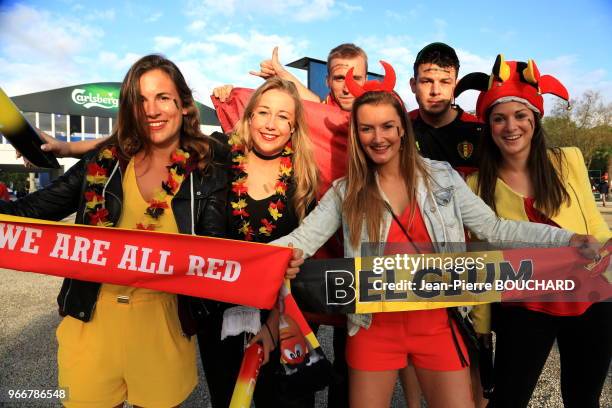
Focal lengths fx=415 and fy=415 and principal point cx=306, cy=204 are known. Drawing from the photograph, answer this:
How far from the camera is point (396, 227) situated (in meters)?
2.19

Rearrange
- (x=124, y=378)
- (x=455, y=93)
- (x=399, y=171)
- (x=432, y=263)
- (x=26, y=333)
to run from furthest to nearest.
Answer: (x=26, y=333) < (x=455, y=93) < (x=399, y=171) < (x=432, y=263) < (x=124, y=378)

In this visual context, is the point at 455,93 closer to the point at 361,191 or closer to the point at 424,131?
the point at 424,131

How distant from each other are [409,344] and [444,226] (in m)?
0.63

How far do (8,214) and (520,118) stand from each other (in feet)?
9.15

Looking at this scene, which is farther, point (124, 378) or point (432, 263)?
point (432, 263)

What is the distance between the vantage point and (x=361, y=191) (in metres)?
2.22

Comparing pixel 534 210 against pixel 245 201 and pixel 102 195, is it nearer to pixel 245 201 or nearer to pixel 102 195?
pixel 245 201

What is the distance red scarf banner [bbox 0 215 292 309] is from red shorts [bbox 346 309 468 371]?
21.5 inches

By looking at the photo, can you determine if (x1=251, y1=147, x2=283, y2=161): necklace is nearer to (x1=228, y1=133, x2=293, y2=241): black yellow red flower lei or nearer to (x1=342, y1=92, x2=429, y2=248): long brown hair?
(x1=228, y1=133, x2=293, y2=241): black yellow red flower lei

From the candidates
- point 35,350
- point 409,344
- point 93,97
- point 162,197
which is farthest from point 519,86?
point 93,97

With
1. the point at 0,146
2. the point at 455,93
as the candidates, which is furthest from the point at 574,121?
the point at 0,146

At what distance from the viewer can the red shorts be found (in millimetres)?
2059

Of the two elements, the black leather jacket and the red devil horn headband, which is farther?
the red devil horn headband

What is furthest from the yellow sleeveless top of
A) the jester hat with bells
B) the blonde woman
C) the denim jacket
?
the jester hat with bells
